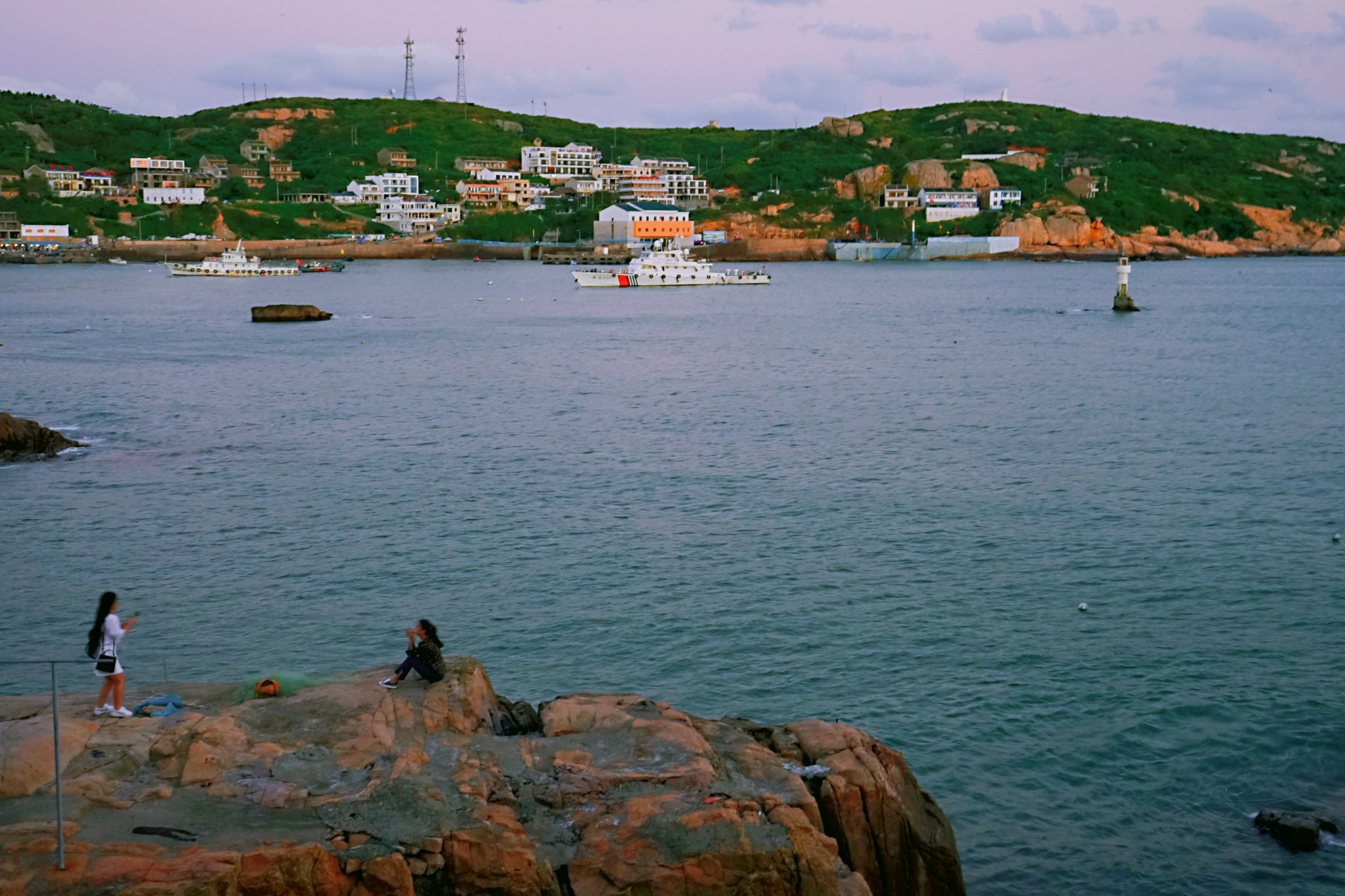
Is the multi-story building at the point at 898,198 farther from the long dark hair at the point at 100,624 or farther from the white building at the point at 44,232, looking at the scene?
the long dark hair at the point at 100,624

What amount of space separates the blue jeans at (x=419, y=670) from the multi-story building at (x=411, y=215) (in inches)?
6491

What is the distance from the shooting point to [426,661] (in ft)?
41.1

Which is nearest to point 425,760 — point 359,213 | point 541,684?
point 541,684

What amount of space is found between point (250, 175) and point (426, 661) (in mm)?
194996

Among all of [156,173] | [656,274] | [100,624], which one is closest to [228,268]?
[656,274]

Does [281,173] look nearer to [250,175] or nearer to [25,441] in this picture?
[250,175]

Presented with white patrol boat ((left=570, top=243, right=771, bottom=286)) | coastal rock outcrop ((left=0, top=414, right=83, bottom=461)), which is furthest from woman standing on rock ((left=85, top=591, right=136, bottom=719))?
white patrol boat ((left=570, top=243, right=771, bottom=286))

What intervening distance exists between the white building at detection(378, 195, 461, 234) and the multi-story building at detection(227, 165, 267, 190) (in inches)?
945

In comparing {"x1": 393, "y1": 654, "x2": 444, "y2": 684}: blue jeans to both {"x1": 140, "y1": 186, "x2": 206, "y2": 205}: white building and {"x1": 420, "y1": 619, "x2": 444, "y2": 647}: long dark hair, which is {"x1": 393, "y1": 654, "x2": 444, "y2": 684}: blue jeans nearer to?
{"x1": 420, "y1": 619, "x2": 444, "y2": 647}: long dark hair

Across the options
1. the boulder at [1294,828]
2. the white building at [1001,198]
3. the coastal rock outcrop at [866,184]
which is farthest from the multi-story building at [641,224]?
the boulder at [1294,828]

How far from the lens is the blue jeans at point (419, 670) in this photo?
12484 millimetres

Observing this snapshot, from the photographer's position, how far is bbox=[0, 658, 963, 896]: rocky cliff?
9.14 metres

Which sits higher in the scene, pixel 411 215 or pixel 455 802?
pixel 411 215

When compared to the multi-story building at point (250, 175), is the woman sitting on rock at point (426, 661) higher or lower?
lower
